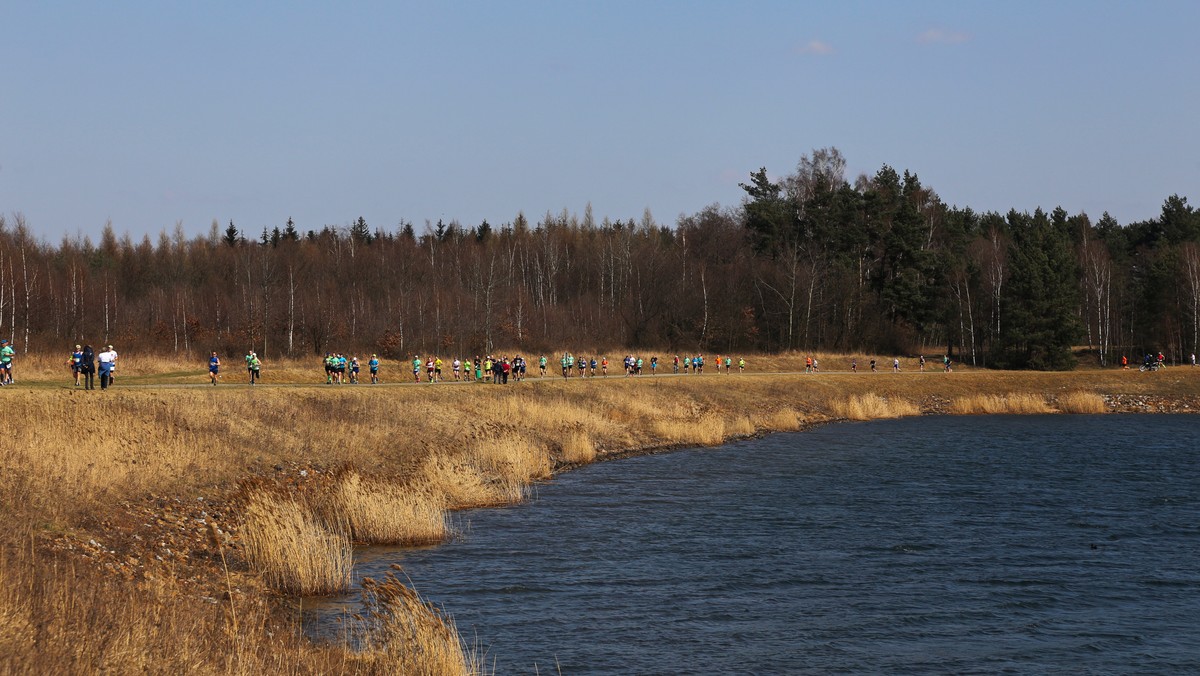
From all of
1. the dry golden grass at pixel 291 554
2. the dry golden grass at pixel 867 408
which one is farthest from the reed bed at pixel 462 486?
the dry golden grass at pixel 867 408

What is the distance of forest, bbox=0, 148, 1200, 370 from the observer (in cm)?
8388

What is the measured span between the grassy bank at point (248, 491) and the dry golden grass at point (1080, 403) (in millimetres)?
22232

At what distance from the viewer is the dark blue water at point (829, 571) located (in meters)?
16.3

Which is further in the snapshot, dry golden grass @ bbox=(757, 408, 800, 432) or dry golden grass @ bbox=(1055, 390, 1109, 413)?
dry golden grass @ bbox=(1055, 390, 1109, 413)

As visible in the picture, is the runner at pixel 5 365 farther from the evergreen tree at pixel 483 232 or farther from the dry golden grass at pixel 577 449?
the evergreen tree at pixel 483 232

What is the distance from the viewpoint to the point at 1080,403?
67.0 metres

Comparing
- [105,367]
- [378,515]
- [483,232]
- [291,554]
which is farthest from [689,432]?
[483,232]

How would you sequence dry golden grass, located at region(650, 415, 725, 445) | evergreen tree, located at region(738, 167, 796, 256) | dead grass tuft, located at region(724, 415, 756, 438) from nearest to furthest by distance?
1. dry golden grass, located at region(650, 415, 725, 445)
2. dead grass tuft, located at region(724, 415, 756, 438)
3. evergreen tree, located at region(738, 167, 796, 256)

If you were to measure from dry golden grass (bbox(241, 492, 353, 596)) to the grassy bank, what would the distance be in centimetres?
3

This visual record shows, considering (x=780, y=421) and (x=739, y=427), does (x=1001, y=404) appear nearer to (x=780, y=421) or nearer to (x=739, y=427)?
(x=780, y=421)

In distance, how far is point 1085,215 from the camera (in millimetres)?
129125

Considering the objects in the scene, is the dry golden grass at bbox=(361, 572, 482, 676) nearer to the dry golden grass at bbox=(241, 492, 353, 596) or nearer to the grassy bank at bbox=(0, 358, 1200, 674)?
the grassy bank at bbox=(0, 358, 1200, 674)

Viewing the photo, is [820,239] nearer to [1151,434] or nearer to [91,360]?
[1151,434]

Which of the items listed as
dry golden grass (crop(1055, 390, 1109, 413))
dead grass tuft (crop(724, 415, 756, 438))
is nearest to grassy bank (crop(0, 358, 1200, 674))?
dead grass tuft (crop(724, 415, 756, 438))
